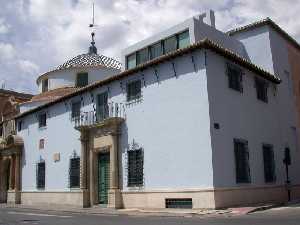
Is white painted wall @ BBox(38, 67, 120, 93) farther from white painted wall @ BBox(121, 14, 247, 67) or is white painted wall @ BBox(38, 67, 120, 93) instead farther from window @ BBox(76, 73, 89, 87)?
white painted wall @ BBox(121, 14, 247, 67)

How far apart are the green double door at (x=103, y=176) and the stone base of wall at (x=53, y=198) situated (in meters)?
1.06

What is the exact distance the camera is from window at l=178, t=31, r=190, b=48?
19.9m

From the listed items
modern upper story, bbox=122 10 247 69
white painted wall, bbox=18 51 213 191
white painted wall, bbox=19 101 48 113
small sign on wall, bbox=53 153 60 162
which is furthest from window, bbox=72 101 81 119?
white painted wall, bbox=19 101 48 113

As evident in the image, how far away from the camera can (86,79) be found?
3019 centimetres

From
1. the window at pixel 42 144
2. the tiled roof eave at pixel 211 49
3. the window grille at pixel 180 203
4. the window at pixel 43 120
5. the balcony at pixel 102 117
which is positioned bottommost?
the window grille at pixel 180 203

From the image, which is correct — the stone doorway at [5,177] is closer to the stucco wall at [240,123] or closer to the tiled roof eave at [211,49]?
the tiled roof eave at [211,49]

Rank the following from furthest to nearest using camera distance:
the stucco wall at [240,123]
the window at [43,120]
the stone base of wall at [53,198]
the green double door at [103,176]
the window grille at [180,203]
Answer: the window at [43,120]
the stone base of wall at [53,198]
the green double door at [103,176]
the stucco wall at [240,123]
the window grille at [180,203]

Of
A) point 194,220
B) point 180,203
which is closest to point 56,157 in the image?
point 180,203

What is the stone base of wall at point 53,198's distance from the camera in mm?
21859

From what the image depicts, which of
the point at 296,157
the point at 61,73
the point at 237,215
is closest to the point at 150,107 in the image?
the point at 237,215

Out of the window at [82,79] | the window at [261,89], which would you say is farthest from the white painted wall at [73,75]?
the window at [261,89]

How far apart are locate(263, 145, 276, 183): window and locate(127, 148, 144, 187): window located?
235 inches

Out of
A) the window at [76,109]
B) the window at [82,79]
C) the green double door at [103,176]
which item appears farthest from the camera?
the window at [82,79]

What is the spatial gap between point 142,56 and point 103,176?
679cm
